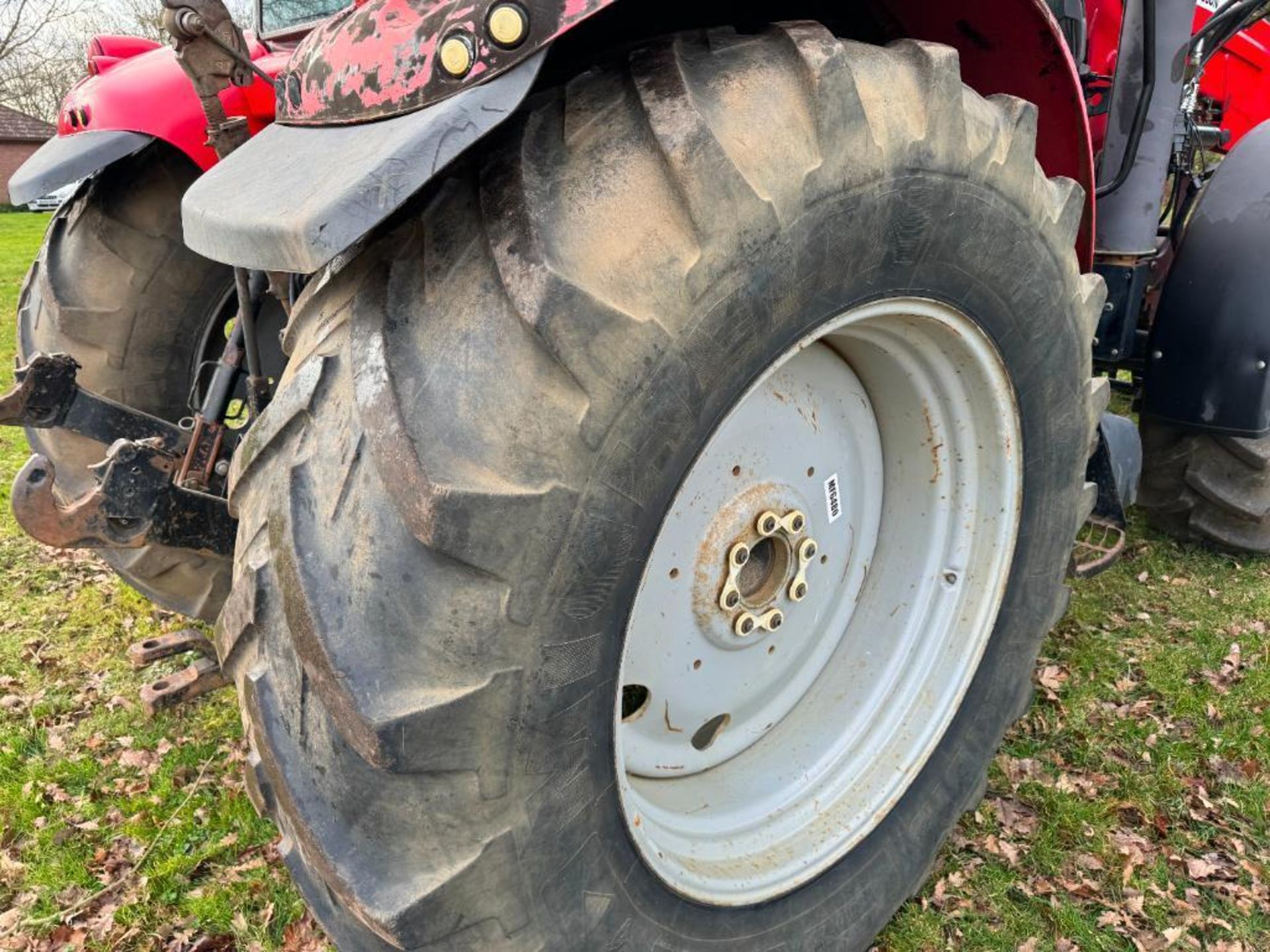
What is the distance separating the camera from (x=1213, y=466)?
11.2ft

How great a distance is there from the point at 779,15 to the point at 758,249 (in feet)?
2.26

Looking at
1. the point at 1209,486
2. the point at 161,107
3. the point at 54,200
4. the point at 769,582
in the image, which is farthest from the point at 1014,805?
the point at 54,200

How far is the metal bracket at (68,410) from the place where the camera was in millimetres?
2135

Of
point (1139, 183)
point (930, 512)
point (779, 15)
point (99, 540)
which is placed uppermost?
point (779, 15)

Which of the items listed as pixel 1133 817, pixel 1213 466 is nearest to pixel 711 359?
pixel 1133 817

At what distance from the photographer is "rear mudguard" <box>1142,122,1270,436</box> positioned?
2918mm

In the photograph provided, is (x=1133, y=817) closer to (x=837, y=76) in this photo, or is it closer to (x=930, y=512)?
(x=930, y=512)

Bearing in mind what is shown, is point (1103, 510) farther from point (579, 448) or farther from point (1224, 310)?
point (579, 448)

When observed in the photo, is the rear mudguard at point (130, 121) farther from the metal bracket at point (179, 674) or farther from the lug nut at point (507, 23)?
the lug nut at point (507, 23)

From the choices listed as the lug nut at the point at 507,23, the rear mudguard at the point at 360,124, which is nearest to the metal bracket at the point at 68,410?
the rear mudguard at the point at 360,124

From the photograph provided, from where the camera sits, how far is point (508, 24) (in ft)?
3.81

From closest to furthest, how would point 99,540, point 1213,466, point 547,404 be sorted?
point 547,404
point 99,540
point 1213,466

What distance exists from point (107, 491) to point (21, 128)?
145 ft

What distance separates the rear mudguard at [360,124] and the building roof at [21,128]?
41096mm
